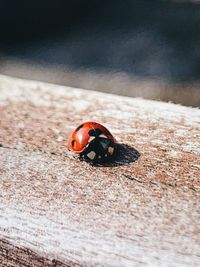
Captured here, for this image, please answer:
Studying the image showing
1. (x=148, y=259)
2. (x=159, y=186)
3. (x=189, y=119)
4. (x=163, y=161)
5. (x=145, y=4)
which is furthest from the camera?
(x=145, y=4)

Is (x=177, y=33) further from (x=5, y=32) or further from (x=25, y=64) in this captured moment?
(x=5, y=32)

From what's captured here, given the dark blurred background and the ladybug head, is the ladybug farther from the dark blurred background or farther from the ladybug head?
A: the dark blurred background

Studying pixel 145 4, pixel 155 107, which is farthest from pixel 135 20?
pixel 155 107

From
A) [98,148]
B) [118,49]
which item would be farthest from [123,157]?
[118,49]

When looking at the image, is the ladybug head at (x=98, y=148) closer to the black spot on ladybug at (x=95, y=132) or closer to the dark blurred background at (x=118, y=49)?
the black spot on ladybug at (x=95, y=132)

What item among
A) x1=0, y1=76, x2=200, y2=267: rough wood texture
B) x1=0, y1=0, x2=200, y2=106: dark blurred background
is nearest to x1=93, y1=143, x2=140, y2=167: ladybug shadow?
x1=0, y1=76, x2=200, y2=267: rough wood texture

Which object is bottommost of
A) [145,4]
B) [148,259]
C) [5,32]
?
[148,259]
